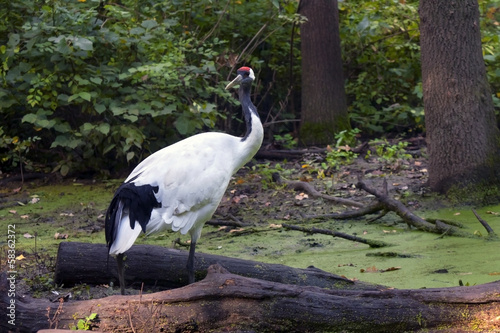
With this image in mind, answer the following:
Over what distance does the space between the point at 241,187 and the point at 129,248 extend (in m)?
4.13

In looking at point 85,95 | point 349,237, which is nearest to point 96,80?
point 85,95

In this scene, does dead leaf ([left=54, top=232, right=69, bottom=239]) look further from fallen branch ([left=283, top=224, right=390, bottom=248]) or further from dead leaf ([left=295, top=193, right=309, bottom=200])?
dead leaf ([left=295, top=193, right=309, bottom=200])

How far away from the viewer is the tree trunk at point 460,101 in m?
7.39

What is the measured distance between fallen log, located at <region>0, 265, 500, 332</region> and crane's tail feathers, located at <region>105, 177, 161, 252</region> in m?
1.01

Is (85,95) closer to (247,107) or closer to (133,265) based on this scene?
(247,107)

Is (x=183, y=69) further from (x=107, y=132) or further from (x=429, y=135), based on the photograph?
(x=429, y=135)

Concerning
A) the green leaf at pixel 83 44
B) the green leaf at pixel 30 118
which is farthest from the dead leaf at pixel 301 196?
the green leaf at pixel 30 118

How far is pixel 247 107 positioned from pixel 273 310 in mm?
2653

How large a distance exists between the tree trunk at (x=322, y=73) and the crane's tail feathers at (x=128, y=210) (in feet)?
21.4

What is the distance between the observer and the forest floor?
5.25m

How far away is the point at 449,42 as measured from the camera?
7.46m

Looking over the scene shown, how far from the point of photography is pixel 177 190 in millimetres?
5148

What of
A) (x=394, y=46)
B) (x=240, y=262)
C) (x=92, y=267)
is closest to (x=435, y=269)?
(x=240, y=262)

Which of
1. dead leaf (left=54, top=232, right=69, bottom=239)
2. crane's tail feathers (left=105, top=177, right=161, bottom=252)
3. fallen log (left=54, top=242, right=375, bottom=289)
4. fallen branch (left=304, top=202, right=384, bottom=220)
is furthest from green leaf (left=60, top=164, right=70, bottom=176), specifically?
crane's tail feathers (left=105, top=177, right=161, bottom=252)
